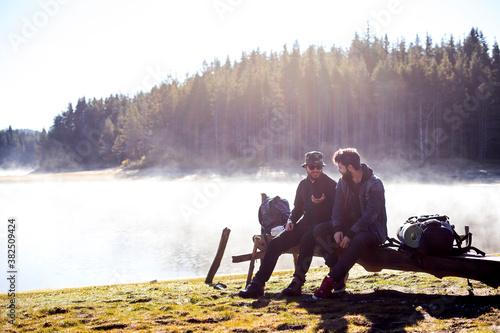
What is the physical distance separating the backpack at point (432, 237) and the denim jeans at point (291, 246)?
3.99 feet

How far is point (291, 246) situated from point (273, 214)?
0.98 metres

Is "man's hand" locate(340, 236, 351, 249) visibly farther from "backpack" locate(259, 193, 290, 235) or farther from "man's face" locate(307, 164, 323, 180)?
"backpack" locate(259, 193, 290, 235)

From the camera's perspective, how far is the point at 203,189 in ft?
102

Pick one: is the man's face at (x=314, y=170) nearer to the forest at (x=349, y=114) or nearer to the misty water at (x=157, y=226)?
the misty water at (x=157, y=226)

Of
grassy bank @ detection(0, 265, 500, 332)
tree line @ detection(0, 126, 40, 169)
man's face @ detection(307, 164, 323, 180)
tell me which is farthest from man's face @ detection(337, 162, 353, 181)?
tree line @ detection(0, 126, 40, 169)

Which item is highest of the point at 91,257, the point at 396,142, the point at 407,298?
the point at 396,142

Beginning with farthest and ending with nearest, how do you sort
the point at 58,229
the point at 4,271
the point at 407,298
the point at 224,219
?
the point at 224,219 → the point at 58,229 → the point at 4,271 → the point at 407,298

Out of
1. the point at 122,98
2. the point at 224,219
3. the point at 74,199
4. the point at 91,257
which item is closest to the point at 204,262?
the point at 91,257

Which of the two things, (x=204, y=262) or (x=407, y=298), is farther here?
(x=204, y=262)

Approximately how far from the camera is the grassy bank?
13.9ft

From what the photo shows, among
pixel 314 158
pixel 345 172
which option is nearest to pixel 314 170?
pixel 314 158

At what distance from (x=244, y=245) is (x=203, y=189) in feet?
56.6

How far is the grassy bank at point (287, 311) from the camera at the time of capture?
4230mm

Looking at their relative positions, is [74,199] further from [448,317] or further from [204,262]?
[448,317]
